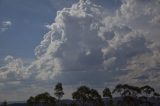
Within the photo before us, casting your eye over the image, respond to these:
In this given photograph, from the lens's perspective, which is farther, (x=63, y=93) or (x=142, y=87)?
(x=142, y=87)

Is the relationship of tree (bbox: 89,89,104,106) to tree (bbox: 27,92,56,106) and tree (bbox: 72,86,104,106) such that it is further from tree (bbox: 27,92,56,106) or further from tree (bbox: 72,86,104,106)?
tree (bbox: 27,92,56,106)

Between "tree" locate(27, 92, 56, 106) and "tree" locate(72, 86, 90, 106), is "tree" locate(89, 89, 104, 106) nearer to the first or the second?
"tree" locate(72, 86, 90, 106)

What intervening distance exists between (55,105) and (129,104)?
25.7 metres

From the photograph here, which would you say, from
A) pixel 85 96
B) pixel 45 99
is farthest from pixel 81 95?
pixel 45 99

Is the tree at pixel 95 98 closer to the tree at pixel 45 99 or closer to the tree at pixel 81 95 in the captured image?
the tree at pixel 81 95

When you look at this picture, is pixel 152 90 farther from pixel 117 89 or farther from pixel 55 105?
pixel 55 105

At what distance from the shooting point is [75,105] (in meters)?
106

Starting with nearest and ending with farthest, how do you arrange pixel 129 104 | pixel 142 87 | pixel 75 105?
pixel 75 105 < pixel 129 104 < pixel 142 87

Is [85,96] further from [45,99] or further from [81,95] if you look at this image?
[45,99]

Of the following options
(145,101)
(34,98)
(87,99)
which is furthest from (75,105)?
(145,101)

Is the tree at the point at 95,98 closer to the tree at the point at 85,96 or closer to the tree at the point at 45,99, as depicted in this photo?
the tree at the point at 85,96

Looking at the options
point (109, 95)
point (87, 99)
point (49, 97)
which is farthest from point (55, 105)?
point (109, 95)

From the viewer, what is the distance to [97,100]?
112438mm

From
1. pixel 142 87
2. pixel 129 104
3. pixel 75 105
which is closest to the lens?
pixel 75 105
